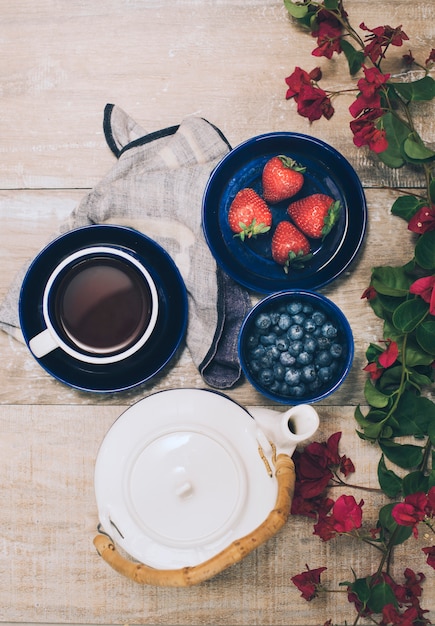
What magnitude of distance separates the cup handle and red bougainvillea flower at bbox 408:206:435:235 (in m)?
0.46

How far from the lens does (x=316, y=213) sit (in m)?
0.80

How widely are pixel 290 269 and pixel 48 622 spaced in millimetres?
588

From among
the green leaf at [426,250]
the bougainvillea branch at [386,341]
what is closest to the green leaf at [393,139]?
the bougainvillea branch at [386,341]

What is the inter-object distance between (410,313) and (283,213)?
208 mm

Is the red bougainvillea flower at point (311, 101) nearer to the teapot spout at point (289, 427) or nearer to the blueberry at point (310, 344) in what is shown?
the blueberry at point (310, 344)

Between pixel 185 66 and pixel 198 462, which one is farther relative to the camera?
pixel 185 66

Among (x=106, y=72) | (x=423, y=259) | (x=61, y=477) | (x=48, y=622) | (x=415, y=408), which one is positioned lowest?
(x=48, y=622)

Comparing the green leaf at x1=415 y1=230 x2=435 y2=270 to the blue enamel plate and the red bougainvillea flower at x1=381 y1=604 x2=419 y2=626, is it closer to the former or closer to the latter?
the blue enamel plate

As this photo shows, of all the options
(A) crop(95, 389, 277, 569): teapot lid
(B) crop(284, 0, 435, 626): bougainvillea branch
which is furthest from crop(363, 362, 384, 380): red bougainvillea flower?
(A) crop(95, 389, 277, 569): teapot lid

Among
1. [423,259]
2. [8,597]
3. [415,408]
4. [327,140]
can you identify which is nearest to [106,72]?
[327,140]

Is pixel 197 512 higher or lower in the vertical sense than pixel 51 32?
lower

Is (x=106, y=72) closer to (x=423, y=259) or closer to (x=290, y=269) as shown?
(x=290, y=269)

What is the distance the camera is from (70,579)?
34.0 inches

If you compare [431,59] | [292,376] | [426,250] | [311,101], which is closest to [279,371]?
[292,376]
